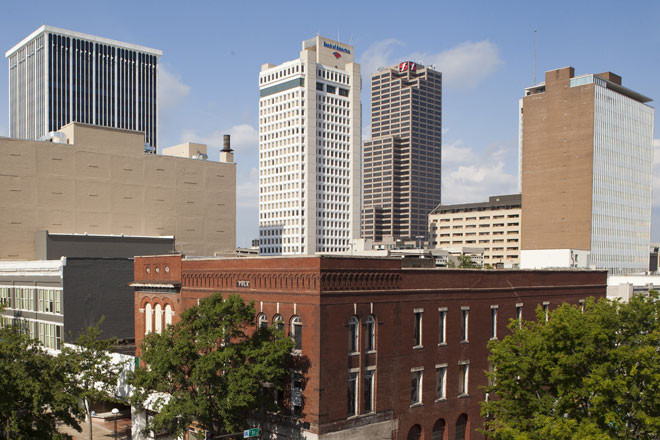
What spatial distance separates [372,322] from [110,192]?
55778 millimetres

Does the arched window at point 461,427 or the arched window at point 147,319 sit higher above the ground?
the arched window at point 147,319

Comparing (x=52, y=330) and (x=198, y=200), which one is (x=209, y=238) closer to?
(x=198, y=200)

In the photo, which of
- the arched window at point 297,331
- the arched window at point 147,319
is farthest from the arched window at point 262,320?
the arched window at point 147,319

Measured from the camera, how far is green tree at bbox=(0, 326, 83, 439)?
3164 cm

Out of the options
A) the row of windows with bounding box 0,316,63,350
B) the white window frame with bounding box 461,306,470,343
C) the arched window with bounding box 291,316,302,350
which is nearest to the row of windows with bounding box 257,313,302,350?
the arched window with bounding box 291,316,302,350

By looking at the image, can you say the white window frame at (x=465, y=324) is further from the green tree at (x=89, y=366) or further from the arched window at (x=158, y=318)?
the green tree at (x=89, y=366)

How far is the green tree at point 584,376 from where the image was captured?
29.8 m

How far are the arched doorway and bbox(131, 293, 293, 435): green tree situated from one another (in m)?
10.6

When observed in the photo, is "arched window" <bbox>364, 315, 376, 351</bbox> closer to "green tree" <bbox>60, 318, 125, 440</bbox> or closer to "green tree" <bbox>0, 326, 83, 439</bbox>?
"green tree" <bbox>60, 318, 125, 440</bbox>

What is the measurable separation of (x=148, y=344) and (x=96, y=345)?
26.3 feet

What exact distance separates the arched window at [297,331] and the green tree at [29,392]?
13.1m

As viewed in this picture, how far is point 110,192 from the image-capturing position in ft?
267

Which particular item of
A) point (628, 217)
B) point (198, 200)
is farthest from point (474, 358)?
point (628, 217)

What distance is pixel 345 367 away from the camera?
35.3m
